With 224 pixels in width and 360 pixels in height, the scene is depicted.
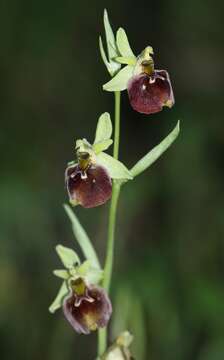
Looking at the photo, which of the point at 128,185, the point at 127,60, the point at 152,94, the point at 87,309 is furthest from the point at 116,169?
the point at 128,185

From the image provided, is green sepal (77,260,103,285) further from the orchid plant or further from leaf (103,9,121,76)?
leaf (103,9,121,76)

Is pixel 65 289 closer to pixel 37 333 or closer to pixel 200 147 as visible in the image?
pixel 37 333

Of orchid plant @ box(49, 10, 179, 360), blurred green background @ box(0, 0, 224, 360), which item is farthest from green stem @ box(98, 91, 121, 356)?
blurred green background @ box(0, 0, 224, 360)

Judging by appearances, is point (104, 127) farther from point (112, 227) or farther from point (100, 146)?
point (112, 227)

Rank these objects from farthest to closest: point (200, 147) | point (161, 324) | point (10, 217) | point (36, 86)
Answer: point (36, 86) → point (200, 147) → point (10, 217) → point (161, 324)

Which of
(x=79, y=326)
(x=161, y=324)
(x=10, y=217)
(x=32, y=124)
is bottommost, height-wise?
→ (x=161, y=324)

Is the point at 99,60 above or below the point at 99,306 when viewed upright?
above

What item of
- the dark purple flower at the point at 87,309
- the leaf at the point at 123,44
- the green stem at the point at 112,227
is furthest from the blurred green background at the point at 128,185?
the leaf at the point at 123,44

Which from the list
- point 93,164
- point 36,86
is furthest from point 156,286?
point 36,86
